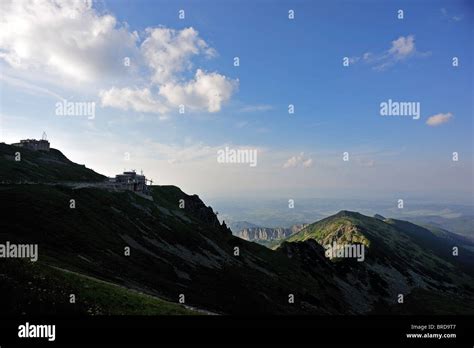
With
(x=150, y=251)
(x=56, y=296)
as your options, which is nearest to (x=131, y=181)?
(x=150, y=251)

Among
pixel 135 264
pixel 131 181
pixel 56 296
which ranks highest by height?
pixel 131 181

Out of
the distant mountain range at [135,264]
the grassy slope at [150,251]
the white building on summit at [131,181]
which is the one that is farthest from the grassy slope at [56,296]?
Result: the white building on summit at [131,181]

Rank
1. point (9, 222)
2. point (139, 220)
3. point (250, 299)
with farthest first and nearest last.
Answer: point (139, 220) → point (250, 299) → point (9, 222)

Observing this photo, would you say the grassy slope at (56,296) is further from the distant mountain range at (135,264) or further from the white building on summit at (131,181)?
the white building on summit at (131,181)

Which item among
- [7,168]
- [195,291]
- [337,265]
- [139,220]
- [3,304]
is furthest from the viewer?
[337,265]

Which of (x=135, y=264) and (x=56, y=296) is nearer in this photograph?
(x=56, y=296)

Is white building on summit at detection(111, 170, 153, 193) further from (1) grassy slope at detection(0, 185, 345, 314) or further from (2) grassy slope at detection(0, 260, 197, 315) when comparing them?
(2) grassy slope at detection(0, 260, 197, 315)

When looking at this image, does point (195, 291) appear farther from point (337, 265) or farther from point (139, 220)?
point (337, 265)

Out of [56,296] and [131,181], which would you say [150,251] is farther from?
[131,181]

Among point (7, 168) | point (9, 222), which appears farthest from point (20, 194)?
point (7, 168)

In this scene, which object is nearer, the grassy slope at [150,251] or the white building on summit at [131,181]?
the grassy slope at [150,251]

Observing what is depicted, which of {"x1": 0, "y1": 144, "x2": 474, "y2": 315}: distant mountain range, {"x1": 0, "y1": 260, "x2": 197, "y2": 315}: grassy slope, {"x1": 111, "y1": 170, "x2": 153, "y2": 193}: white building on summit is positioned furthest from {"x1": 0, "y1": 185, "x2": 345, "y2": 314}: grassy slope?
{"x1": 0, "y1": 260, "x2": 197, "y2": 315}: grassy slope
